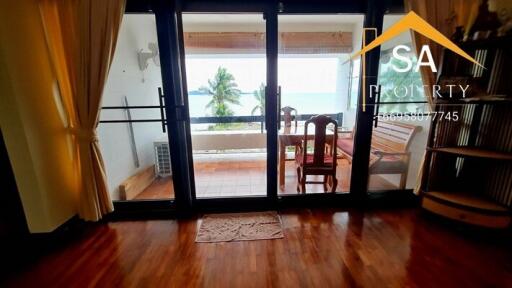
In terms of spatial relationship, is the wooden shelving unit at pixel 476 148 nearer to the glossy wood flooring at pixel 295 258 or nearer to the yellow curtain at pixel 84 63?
the glossy wood flooring at pixel 295 258

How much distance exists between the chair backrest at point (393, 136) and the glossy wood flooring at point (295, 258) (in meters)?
0.80

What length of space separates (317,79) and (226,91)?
1.69 m

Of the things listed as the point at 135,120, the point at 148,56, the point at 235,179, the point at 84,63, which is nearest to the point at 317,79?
the point at 235,179

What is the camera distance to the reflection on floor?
261 cm

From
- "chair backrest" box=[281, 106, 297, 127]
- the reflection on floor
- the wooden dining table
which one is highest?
"chair backrest" box=[281, 106, 297, 127]

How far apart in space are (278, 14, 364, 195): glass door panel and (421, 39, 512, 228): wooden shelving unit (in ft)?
3.32

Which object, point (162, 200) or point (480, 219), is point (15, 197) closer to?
point (162, 200)

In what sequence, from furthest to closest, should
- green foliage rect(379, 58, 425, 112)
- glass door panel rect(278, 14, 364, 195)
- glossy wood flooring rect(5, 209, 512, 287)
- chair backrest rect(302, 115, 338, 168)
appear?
glass door panel rect(278, 14, 364, 195) < chair backrest rect(302, 115, 338, 168) < green foliage rect(379, 58, 425, 112) < glossy wood flooring rect(5, 209, 512, 287)

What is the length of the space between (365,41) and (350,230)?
1.80m

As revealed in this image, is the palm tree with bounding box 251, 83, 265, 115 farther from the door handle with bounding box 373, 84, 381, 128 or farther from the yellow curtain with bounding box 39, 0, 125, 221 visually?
the yellow curtain with bounding box 39, 0, 125, 221

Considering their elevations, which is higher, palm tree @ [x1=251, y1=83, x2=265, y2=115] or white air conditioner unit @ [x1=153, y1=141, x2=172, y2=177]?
palm tree @ [x1=251, y1=83, x2=265, y2=115]

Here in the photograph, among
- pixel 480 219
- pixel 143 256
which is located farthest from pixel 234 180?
pixel 480 219

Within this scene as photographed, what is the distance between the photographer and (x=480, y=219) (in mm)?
1891

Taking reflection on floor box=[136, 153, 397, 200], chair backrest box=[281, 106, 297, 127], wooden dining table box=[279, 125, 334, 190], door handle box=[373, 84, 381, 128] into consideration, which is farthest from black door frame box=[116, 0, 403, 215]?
chair backrest box=[281, 106, 297, 127]
